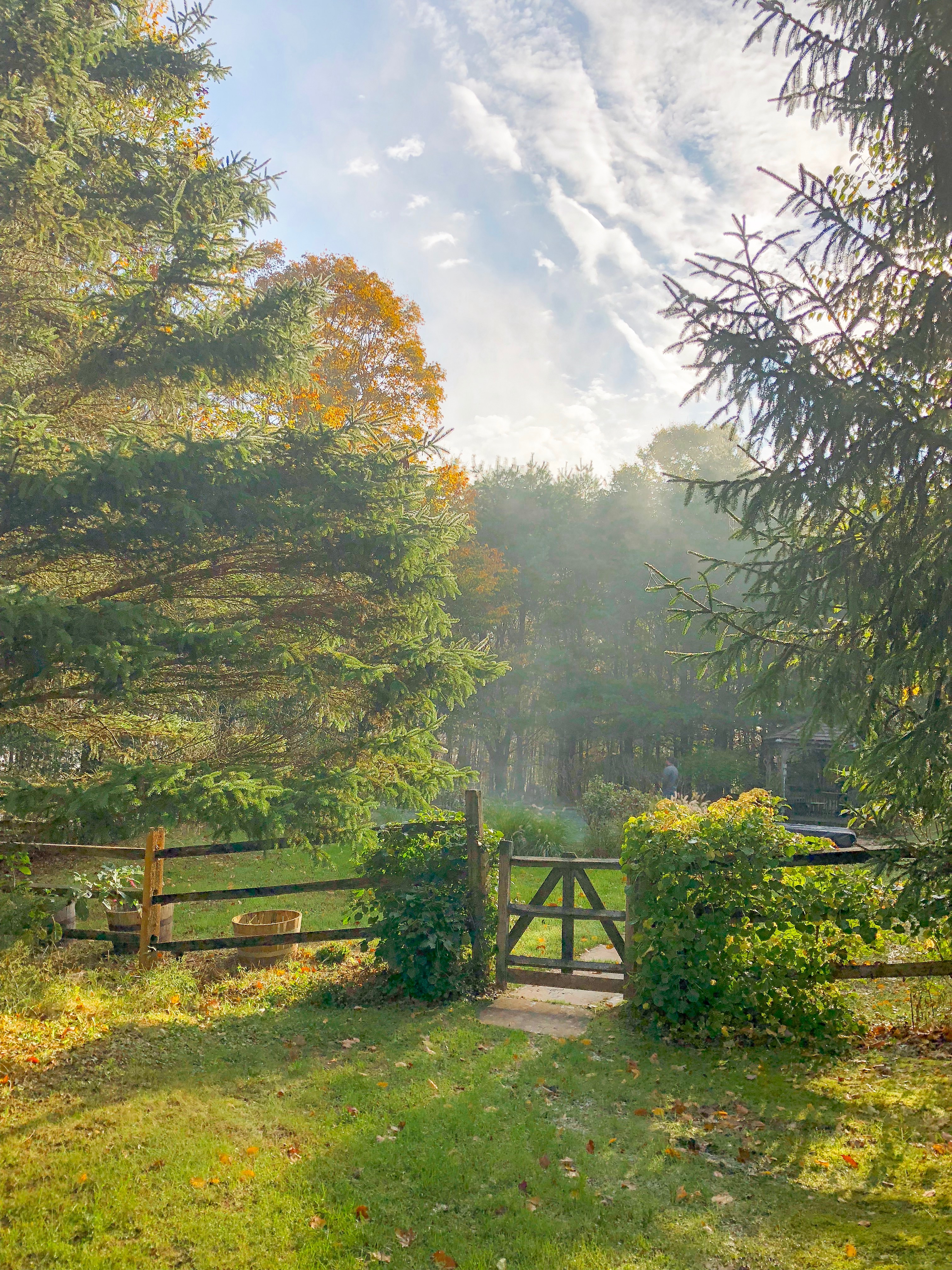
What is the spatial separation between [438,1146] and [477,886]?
2.91 m

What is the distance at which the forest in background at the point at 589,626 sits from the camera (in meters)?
30.7

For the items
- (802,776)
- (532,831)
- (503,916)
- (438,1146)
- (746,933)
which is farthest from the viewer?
(802,776)

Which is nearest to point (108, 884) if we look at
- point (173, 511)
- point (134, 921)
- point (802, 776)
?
point (134, 921)

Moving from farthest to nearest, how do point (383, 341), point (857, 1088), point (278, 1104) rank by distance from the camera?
1. point (383, 341)
2. point (857, 1088)
3. point (278, 1104)

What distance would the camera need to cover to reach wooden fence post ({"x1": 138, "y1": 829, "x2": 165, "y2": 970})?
741 centimetres

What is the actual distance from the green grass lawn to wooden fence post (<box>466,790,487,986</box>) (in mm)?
878

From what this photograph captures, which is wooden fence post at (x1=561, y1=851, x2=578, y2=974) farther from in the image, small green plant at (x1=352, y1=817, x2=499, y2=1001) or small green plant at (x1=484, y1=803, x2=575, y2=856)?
small green plant at (x1=484, y1=803, x2=575, y2=856)

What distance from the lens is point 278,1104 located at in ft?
15.3

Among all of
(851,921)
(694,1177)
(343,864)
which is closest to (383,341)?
(343,864)

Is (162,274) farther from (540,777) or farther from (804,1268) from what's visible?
(540,777)

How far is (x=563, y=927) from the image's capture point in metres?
7.29

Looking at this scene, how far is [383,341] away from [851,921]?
63.8 ft

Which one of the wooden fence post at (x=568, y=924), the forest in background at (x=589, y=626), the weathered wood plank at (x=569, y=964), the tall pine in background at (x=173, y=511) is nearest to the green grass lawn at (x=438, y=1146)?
the weathered wood plank at (x=569, y=964)

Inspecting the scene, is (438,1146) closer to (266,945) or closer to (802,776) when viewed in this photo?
(266,945)
